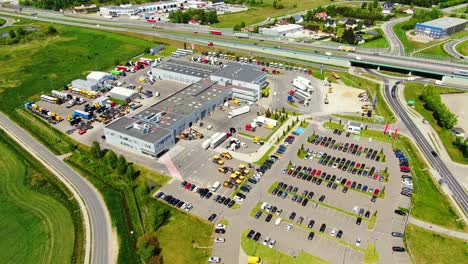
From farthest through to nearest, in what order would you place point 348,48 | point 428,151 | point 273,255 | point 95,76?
point 348,48 → point 95,76 → point 428,151 → point 273,255

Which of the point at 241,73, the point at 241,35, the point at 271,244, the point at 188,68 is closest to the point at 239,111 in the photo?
the point at 241,73

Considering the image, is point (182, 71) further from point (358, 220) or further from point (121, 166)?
point (358, 220)

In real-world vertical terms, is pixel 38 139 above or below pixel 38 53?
below

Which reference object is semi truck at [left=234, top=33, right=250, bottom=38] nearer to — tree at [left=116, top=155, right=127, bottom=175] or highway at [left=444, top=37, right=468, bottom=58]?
highway at [left=444, top=37, right=468, bottom=58]

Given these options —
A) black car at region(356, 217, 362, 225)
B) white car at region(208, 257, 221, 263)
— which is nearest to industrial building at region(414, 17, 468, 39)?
black car at region(356, 217, 362, 225)

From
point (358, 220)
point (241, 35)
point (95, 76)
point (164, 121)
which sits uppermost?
point (241, 35)

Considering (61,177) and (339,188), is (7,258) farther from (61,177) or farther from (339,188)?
(339,188)

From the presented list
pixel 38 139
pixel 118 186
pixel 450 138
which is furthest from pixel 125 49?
pixel 450 138
